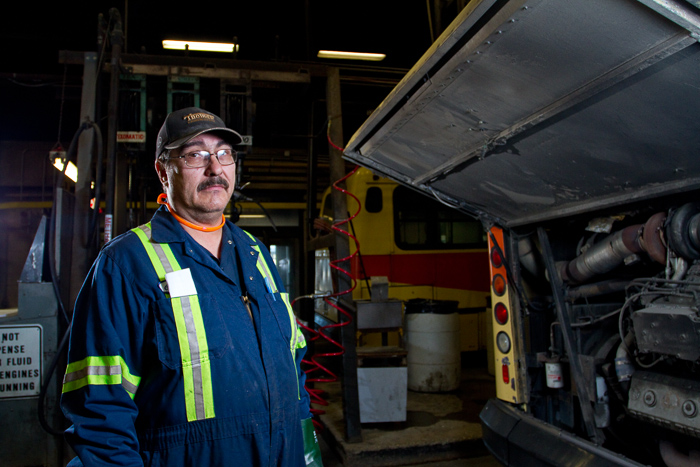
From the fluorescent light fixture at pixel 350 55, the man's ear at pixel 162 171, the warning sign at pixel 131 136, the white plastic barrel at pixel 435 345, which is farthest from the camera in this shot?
the fluorescent light fixture at pixel 350 55

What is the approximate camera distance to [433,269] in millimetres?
6934

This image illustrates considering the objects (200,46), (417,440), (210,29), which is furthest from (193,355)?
(210,29)

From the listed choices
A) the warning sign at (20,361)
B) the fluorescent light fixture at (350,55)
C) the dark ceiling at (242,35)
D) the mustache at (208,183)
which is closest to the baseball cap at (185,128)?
the mustache at (208,183)

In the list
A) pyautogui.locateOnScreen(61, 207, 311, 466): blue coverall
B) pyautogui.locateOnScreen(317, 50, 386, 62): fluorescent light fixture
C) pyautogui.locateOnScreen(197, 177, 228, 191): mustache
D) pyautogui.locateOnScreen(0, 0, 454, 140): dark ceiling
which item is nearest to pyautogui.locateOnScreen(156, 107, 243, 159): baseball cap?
pyautogui.locateOnScreen(197, 177, 228, 191): mustache

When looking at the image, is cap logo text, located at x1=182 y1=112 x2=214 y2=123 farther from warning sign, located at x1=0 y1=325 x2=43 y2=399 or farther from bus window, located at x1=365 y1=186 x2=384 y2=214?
bus window, located at x1=365 y1=186 x2=384 y2=214

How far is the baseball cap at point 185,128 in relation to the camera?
5.67 ft

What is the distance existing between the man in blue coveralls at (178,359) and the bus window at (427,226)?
5258mm

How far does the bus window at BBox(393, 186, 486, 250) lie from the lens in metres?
6.88

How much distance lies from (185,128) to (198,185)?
213 mm

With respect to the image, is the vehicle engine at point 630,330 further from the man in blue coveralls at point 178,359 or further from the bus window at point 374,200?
the bus window at point 374,200

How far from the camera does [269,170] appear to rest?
908 centimetres

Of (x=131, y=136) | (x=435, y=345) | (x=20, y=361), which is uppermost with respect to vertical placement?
(x=131, y=136)

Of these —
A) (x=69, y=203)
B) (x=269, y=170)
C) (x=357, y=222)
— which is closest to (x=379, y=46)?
(x=269, y=170)

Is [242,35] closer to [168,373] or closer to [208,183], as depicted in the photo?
[208,183]
